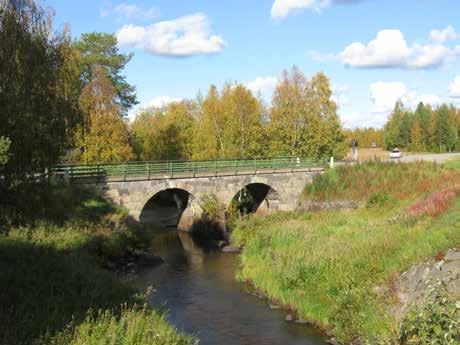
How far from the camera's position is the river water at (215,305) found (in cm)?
1758

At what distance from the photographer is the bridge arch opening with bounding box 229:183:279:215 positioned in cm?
4512

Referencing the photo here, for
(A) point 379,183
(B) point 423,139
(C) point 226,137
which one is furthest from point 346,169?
(B) point 423,139

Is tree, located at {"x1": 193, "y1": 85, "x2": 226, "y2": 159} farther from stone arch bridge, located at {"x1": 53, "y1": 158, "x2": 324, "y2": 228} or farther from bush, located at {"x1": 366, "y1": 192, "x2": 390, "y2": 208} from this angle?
bush, located at {"x1": 366, "y1": 192, "x2": 390, "y2": 208}

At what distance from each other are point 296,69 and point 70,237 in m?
36.9

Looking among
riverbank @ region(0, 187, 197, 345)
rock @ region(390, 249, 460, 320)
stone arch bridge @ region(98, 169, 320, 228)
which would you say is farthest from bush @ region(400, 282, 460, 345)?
stone arch bridge @ region(98, 169, 320, 228)

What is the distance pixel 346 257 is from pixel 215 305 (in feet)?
19.2

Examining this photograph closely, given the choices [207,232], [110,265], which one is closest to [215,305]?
[110,265]

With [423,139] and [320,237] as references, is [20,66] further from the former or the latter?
[423,139]

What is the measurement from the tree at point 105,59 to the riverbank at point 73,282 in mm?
24634

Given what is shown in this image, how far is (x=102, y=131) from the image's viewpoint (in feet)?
138

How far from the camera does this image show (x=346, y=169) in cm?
4600

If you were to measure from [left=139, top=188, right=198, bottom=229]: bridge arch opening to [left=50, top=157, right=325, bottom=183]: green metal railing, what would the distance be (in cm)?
249

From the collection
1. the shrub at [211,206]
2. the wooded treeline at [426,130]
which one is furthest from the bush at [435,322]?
the wooded treeline at [426,130]

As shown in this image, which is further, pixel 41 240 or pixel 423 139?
pixel 423 139
